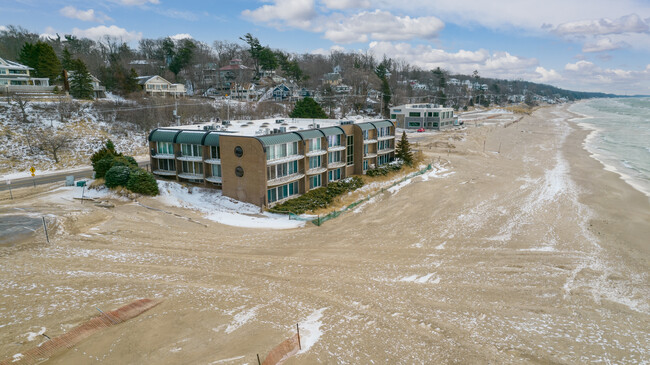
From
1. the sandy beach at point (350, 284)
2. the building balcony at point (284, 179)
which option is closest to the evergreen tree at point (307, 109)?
the building balcony at point (284, 179)

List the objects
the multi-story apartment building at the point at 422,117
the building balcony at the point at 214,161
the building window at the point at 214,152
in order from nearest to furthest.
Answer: the building balcony at the point at 214,161
the building window at the point at 214,152
the multi-story apartment building at the point at 422,117

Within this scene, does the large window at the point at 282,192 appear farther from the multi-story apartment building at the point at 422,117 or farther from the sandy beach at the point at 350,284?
the multi-story apartment building at the point at 422,117

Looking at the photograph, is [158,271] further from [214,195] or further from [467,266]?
[467,266]

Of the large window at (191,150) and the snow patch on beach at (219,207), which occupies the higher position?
the large window at (191,150)

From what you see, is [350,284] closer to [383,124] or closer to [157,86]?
[383,124]

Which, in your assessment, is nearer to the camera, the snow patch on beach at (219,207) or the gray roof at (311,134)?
the snow patch on beach at (219,207)

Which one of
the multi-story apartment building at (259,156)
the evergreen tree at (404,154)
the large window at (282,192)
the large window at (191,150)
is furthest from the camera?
the evergreen tree at (404,154)

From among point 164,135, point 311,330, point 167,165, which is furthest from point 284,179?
point 311,330
